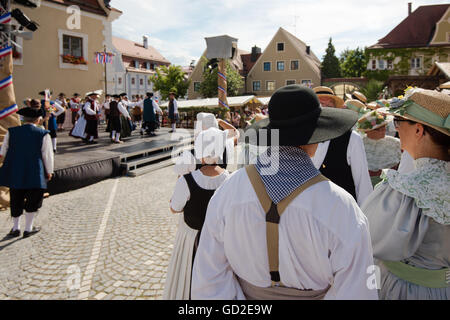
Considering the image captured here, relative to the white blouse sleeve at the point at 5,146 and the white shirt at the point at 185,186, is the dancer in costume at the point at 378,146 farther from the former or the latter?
the white blouse sleeve at the point at 5,146

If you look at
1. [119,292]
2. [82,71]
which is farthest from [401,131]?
[82,71]

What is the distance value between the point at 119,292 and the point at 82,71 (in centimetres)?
1636

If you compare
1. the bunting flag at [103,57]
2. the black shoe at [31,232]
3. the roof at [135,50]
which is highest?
the roof at [135,50]

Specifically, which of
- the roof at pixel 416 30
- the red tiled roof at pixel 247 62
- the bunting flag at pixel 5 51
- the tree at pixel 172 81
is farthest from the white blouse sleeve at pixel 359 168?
the red tiled roof at pixel 247 62

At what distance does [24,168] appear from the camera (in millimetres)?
4727

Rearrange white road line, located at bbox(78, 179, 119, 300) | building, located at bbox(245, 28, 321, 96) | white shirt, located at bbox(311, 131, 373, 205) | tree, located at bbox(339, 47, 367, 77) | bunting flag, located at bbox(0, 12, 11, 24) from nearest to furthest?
white shirt, located at bbox(311, 131, 373, 205) → white road line, located at bbox(78, 179, 119, 300) → bunting flag, located at bbox(0, 12, 11, 24) → building, located at bbox(245, 28, 321, 96) → tree, located at bbox(339, 47, 367, 77)

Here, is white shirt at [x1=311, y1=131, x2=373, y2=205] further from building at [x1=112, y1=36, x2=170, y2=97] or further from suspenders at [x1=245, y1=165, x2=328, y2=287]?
building at [x1=112, y1=36, x2=170, y2=97]

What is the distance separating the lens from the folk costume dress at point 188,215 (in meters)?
2.56

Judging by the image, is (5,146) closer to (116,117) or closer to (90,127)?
(90,127)

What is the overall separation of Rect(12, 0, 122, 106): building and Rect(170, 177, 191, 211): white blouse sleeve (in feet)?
49.2

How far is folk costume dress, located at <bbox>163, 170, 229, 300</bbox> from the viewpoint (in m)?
2.56

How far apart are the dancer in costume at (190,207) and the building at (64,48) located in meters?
15.0

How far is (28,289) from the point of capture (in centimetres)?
335

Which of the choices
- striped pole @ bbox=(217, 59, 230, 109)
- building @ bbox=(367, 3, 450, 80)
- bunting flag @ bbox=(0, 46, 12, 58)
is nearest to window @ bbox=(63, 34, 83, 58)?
striped pole @ bbox=(217, 59, 230, 109)
